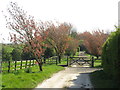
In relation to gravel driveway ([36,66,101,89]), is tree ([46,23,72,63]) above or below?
above

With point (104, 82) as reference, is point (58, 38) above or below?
above

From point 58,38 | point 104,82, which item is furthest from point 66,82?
point 58,38

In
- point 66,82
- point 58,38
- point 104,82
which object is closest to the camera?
point 104,82

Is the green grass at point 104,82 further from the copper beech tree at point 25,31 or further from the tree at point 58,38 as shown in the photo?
the tree at point 58,38

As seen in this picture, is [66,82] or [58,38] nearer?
[66,82]

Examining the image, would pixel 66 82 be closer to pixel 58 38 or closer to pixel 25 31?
pixel 25 31

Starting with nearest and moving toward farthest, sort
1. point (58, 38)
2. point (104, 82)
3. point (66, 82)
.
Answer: point (104, 82) → point (66, 82) → point (58, 38)

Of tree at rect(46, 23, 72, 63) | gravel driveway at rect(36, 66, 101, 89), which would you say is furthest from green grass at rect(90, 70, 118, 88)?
tree at rect(46, 23, 72, 63)

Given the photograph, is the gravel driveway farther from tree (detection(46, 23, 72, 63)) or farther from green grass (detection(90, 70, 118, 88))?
tree (detection(46, 23, 72, 63))

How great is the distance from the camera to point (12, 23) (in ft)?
54.4

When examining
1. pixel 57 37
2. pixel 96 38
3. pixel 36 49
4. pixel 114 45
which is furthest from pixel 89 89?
pixel 96 38

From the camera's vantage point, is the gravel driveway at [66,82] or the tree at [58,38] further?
the tree at [58,38]

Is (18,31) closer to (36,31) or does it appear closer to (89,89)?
(36,31)

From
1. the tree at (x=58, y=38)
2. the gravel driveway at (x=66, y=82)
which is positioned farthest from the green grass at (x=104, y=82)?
the tree at (x=58, y=38)
